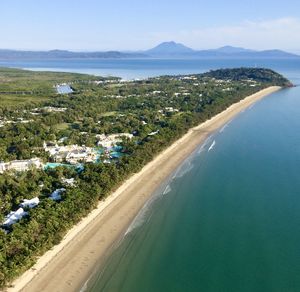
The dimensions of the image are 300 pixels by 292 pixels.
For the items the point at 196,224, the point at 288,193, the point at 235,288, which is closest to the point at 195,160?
the point at 288,193

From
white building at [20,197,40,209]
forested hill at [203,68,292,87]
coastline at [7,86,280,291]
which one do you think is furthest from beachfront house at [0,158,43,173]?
forested hill at [203,68,292,87]

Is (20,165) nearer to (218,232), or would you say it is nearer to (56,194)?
(56,194)

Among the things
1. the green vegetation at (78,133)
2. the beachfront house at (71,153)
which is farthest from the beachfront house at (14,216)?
the beachfront house at (71,153)

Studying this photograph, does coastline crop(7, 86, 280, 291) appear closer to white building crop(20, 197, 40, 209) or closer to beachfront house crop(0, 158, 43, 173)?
white building crop(20, 197, 40, 209)

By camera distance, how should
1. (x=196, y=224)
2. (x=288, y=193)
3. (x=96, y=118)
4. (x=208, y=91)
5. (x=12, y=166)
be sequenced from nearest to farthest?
(x=196, y=224) < (x=288, y=193) < (x=12, y=166) < (x=96, y=118) < (x=208, y=91)

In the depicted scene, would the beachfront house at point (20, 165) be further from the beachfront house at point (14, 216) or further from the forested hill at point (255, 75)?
the forested hill at point (255, 75)

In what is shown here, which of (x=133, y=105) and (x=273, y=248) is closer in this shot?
(x=273, y=248)

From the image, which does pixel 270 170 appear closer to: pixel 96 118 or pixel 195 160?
pixel 195 160

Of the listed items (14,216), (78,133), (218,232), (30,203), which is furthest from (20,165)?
(218,232)

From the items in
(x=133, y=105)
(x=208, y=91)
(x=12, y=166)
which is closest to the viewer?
(x=12, y=166)
